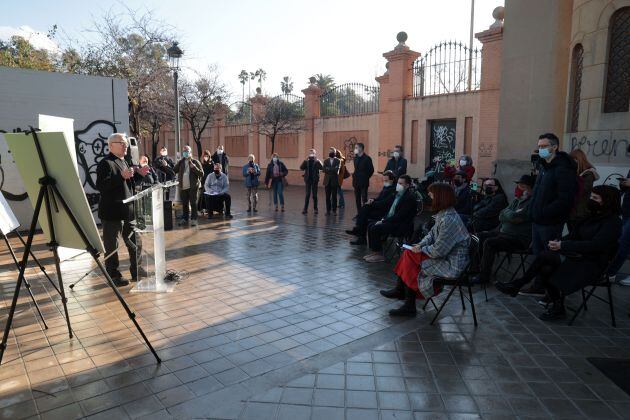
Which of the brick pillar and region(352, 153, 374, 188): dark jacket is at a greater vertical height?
the brick pillar

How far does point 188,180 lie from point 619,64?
911 centimetres

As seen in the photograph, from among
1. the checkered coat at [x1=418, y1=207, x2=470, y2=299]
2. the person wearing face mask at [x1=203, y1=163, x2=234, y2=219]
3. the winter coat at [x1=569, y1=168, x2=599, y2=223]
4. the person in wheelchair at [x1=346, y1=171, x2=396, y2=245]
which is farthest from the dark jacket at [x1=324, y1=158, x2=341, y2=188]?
the checkered coat at [x1=418, y1=207, x2=470, y2=299]

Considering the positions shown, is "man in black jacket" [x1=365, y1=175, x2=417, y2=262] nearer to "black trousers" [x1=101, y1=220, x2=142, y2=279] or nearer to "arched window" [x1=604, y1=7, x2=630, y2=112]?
"arched window" [x1=604, y1=7, x2=630, y2=112]

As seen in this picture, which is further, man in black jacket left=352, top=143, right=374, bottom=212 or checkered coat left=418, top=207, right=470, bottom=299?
man in black jacket left=352, top=143, right=374, bottom=212

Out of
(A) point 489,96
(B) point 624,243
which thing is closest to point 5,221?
(B) point 624,243

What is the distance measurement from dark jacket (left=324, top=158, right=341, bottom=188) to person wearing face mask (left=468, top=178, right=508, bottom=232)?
6.05 meters

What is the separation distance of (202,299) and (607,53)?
7457 mm

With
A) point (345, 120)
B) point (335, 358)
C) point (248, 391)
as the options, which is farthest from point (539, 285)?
point (345, 120)

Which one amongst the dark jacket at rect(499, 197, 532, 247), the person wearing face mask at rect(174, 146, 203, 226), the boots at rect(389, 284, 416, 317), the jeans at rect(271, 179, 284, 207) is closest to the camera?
the boots at rect(389, 284, 416, 317)

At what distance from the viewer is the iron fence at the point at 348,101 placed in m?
19.8

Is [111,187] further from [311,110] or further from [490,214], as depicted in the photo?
[311,110]

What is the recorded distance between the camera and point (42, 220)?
4617mm

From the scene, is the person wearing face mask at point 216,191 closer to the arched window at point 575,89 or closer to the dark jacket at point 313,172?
the dark jacket at point 313,172

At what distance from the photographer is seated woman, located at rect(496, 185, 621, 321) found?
16.3 ft
